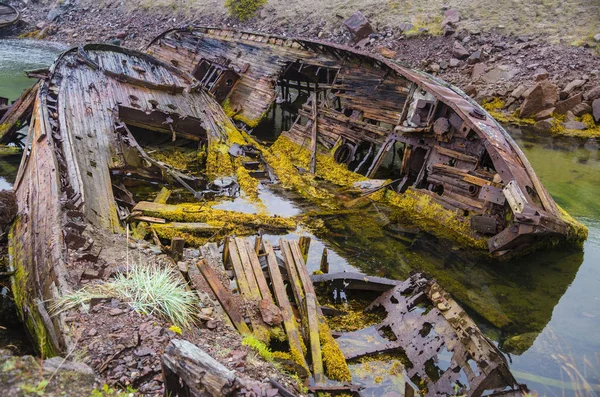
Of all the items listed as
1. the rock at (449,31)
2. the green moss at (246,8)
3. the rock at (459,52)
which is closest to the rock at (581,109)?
the rock at (459,52)

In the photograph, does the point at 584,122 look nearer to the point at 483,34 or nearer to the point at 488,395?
the point at 483,34

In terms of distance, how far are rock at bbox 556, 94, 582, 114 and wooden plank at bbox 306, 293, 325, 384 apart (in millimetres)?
16747

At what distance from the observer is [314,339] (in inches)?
219

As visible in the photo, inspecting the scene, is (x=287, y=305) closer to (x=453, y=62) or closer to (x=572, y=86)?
(x=572, y=86)

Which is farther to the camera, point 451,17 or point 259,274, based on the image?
point 451,17

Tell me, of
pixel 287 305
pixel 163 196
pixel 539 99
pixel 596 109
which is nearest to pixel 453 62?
pixel 539 99

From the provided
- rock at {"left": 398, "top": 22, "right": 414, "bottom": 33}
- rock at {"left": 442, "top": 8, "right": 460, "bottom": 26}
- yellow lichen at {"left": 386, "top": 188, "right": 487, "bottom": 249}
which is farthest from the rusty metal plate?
rock at {"left": 398, "top": 22, "right": 414, "bottom": 33}

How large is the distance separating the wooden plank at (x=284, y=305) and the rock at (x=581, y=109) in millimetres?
16503

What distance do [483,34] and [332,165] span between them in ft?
49.1

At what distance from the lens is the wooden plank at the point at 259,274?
19.7 ft

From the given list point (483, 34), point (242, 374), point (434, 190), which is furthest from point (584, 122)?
point (242, 374)

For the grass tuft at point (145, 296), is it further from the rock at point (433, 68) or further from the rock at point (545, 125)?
the rock at point (433, 68)

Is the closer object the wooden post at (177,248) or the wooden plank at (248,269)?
the wooden plank at (248,269)

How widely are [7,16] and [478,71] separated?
1333 inches
